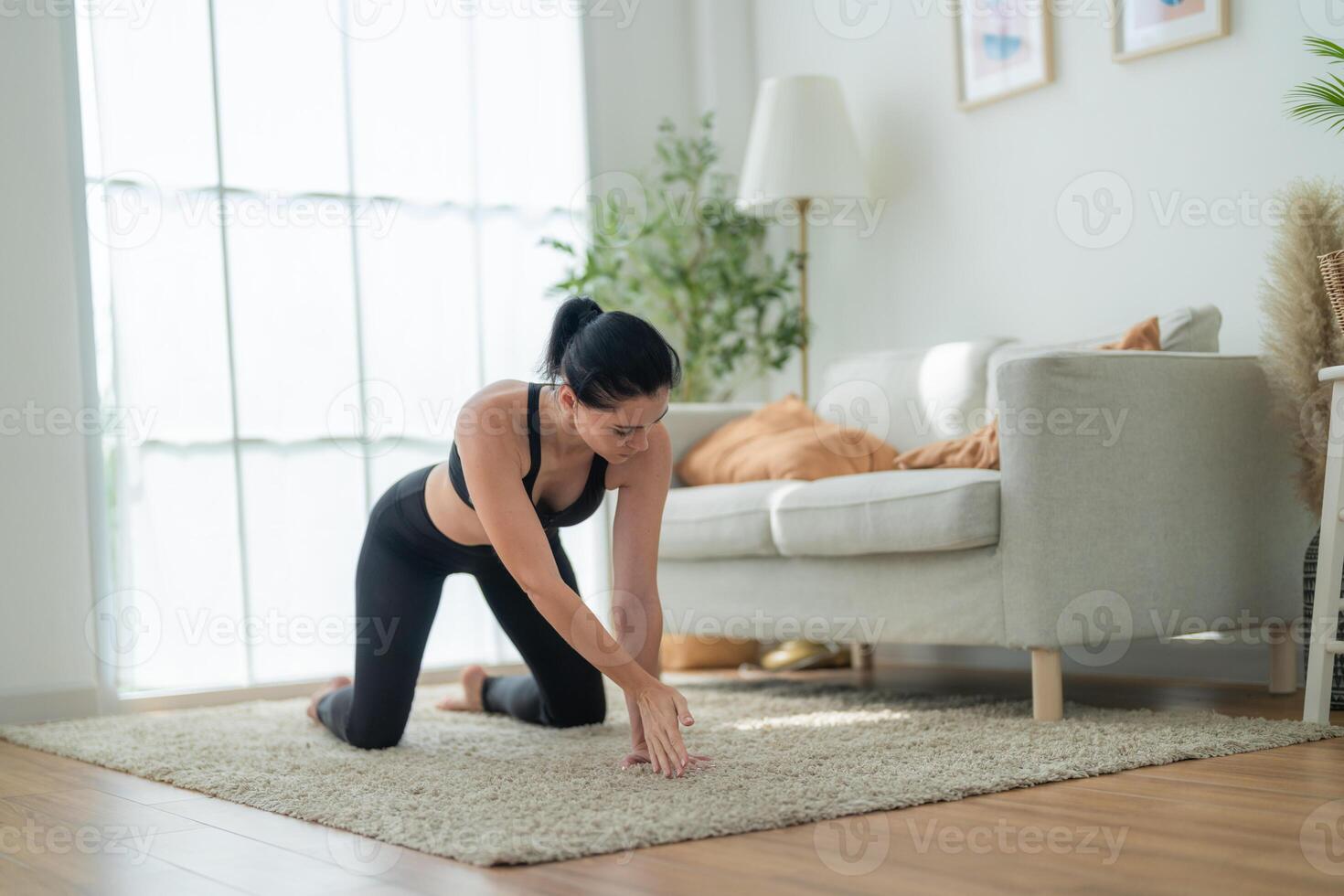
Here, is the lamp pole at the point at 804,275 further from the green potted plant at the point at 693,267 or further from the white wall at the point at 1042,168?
the white wall at the point at 1042,168

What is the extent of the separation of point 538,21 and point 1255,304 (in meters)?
2.48

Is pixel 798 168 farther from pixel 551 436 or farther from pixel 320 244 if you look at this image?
pixel 551 436

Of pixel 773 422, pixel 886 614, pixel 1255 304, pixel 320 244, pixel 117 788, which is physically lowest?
pixel 117 788

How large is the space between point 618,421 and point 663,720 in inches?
17.8

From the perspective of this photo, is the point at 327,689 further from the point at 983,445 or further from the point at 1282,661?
the point at 1282,661

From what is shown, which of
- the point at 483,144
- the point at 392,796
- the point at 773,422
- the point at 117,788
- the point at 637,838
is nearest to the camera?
the point at 637,838

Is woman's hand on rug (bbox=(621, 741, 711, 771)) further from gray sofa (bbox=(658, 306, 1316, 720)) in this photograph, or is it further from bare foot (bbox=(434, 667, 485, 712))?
bare foot (bbox=(434, 667, 485, 712))

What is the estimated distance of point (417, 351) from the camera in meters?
4.27

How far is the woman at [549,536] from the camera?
2.01 meters

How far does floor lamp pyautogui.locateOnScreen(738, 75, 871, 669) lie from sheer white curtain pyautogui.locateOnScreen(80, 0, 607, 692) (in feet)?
2.47

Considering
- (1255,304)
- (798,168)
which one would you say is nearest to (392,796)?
(1255,304)

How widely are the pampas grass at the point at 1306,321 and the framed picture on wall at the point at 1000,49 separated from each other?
1.05m

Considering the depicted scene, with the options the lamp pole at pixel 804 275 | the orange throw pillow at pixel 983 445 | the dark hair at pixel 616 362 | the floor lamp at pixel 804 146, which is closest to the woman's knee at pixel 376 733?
the dark hair at pixel 616 362

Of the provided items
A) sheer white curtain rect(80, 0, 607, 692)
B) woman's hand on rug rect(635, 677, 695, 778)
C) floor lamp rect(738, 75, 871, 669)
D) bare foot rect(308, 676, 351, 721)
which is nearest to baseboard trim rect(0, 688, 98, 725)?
sheer white curtain rect(80, 0, 607, 692)
